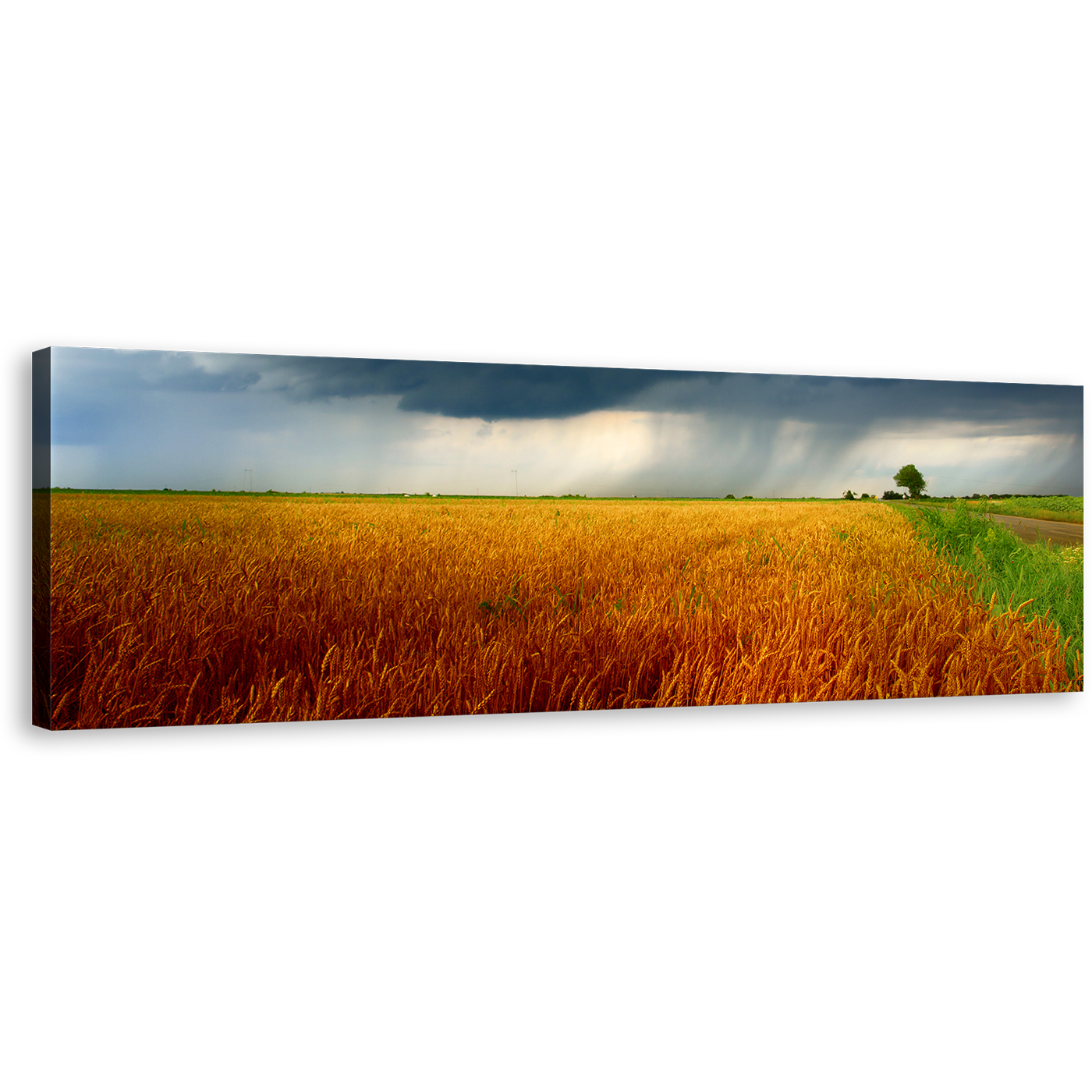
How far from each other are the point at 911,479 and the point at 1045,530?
94 centimetres

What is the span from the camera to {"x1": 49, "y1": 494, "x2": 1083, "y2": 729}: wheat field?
372 centimetres

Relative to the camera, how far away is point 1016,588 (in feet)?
17.0

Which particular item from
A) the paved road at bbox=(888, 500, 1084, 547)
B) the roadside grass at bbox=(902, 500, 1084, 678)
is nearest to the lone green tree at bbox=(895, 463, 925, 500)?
the roadside grass at bbox=(902, 500, 1084, 678)

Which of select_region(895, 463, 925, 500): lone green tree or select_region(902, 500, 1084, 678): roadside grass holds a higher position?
select_region(895, 463, 925, 500): lone green tree

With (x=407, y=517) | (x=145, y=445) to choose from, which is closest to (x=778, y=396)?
(x=407, y=517)

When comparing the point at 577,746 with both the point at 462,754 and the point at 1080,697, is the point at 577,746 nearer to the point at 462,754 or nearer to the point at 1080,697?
the point at 462,754

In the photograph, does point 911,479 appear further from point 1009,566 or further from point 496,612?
point 496,612

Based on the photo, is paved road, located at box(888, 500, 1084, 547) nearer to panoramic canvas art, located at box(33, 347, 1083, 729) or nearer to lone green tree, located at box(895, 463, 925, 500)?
panoramic canvas art, located at box(33, 347, 1083, 729)

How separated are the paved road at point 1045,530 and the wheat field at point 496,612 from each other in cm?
47

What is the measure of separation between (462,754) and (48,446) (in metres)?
2.42

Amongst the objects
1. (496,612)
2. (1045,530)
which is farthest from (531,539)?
(1045,530)

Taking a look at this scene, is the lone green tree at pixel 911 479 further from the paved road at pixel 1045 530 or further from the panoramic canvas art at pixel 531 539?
the paved road at pixel 1045 530

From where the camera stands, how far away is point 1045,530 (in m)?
5.27

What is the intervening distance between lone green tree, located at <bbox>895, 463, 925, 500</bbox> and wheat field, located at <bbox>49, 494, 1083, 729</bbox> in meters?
0.22
